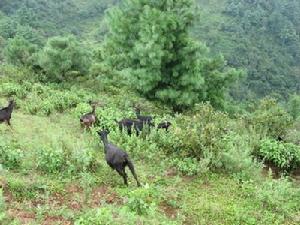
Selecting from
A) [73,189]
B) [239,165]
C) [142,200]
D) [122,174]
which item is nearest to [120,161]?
[122,174]

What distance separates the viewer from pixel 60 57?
2658 centimetres

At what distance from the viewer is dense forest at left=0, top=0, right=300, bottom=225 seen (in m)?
10.5

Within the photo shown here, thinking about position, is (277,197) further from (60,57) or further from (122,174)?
(60,57)

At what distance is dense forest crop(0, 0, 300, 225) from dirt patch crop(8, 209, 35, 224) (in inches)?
1.6

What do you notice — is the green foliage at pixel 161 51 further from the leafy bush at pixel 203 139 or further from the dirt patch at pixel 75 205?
the dirt patch at pixel 75 205

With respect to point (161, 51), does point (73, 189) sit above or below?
above

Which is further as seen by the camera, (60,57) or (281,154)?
(60,57)

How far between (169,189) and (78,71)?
17.5m

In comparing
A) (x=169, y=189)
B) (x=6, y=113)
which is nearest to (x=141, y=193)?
(x=169, y=189)

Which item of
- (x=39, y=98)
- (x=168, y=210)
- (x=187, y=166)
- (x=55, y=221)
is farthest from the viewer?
(x=39, y=98)

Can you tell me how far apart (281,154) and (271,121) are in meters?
1.97

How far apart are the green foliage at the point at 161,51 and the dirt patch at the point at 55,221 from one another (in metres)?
17.1

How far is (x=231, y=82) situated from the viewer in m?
29.9

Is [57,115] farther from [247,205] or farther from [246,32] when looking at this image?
[246,32]
